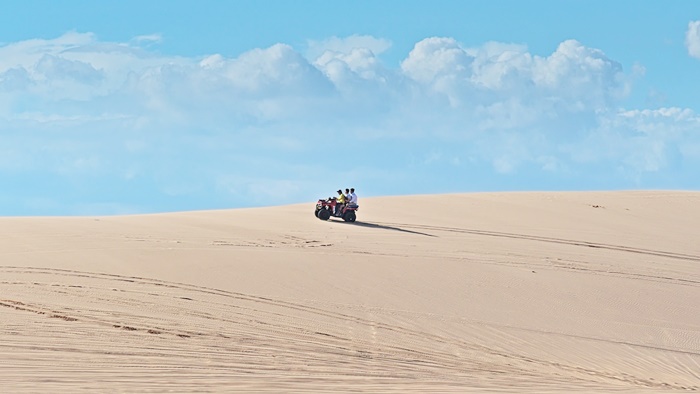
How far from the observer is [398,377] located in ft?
31.1

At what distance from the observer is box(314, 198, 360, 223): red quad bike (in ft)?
77.3

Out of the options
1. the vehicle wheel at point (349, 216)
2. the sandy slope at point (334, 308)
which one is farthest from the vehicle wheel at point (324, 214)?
the sandy slope at point (334, 308)

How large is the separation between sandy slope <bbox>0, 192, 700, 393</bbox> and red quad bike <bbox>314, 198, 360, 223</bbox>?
82cm

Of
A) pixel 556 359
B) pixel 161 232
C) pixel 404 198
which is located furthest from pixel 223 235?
pixel 404 198

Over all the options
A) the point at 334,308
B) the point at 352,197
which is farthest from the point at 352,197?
the point at 334,308

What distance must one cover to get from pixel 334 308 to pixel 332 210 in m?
11.2

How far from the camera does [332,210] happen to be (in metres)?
23.8

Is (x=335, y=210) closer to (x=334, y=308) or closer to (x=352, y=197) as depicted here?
(x=352, y=197)

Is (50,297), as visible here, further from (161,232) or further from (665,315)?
(665,315)

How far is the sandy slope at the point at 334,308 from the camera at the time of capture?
911cm

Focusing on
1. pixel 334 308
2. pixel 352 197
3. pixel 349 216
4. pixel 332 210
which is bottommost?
pixel 334 308

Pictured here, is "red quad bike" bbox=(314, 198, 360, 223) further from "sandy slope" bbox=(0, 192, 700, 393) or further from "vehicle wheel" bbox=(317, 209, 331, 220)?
"sandy slope" bbox=(0, 192, 700, 393)

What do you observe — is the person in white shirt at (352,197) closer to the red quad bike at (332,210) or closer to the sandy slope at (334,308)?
the red quad bike at (332,210)

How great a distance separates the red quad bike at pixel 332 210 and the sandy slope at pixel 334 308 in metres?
0.82
